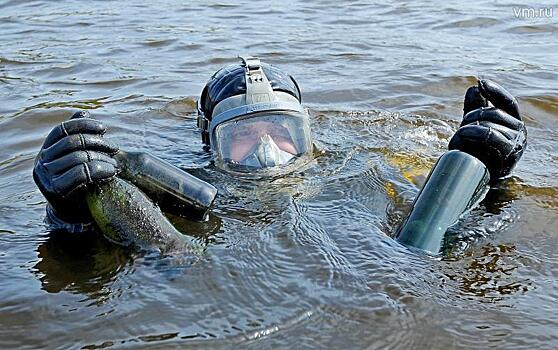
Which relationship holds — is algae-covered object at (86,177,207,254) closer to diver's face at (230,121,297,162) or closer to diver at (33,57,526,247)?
diver at (33,57,526,247)

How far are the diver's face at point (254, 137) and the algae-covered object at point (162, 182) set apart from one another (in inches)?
30.2

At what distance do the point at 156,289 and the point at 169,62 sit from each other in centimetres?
509

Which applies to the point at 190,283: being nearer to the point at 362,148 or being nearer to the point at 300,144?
the point at 300,144

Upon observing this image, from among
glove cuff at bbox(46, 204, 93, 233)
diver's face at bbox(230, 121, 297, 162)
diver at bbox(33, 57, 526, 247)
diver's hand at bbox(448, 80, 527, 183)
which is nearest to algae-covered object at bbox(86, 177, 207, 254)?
diver at bbox(33, 57, 526, 247)

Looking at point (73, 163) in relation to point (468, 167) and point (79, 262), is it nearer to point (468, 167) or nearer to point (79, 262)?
point (79, 262)

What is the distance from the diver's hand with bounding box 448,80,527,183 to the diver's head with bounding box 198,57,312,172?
90 centimetres

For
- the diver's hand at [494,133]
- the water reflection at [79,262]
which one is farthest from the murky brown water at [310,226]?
the diver's hand at [494,133]

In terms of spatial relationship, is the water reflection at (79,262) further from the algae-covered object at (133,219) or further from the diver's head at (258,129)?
the diver's head at (258,129)

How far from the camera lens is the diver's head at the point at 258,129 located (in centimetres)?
402

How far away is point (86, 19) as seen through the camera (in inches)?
388

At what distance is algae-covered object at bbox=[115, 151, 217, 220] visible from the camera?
10.7ft

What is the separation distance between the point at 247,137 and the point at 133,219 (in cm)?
120

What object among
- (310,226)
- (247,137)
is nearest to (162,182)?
(310,226)

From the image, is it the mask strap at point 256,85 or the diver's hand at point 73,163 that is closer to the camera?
the diver's hand at point 73,163
